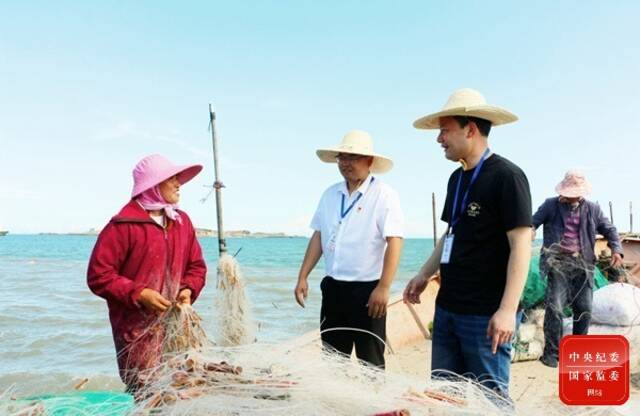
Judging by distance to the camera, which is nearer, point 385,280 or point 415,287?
point 415,287

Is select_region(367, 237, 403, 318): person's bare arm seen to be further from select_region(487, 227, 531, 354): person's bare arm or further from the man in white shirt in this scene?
select_region(487, 227, 531, 354): person's bare arm

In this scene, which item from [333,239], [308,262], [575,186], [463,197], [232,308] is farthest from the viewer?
[575,186]

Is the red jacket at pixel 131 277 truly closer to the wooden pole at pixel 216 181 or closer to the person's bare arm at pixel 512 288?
the person's bare arm at pixel 512 288

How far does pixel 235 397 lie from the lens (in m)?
1.17

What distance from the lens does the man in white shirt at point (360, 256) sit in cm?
297

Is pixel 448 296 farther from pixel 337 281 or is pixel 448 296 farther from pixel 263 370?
pixel 263 370

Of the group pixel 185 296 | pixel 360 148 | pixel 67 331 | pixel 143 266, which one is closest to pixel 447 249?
pixel 360 148

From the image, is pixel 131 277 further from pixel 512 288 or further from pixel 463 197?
pixel 512 288

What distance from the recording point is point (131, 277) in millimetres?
2330

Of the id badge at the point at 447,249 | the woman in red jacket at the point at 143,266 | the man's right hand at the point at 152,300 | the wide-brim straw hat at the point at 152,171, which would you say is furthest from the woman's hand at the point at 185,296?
the id badge at the point at 447,249

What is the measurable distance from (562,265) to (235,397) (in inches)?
172

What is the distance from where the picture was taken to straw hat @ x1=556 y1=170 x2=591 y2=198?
15.1ft

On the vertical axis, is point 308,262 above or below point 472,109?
below

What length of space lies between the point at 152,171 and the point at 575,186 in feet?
12.8
